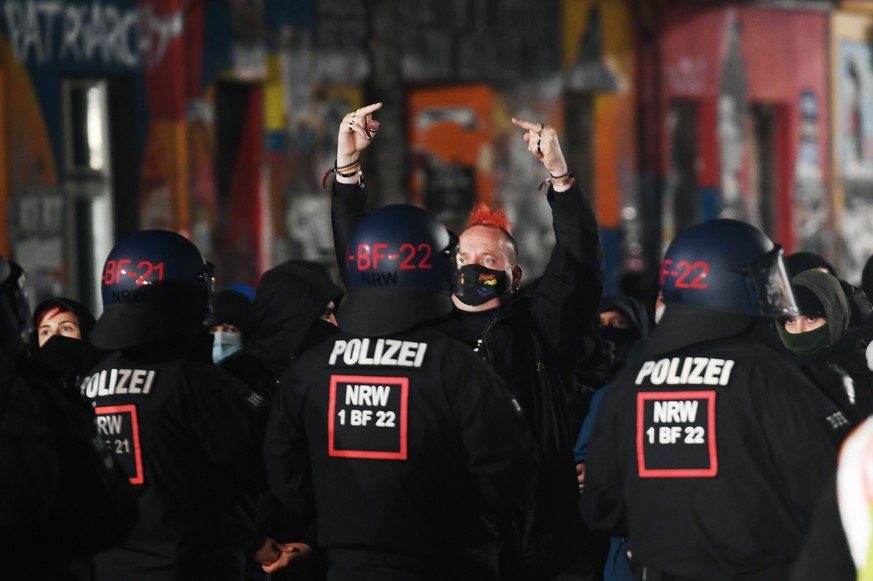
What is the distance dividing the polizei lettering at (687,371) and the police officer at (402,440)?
0.44 meters

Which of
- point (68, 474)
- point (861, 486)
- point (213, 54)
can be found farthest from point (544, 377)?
point (213, 54)

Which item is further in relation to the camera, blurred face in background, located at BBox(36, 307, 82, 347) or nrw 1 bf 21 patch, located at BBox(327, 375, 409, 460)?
blurred face in background, located at BBox(36, 307, 82, 347)

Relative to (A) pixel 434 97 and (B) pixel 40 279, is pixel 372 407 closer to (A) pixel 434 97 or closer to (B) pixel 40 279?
(B) pixel 40 279

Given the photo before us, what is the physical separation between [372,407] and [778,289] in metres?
1.21

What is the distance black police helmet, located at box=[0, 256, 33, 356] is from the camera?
4.09m

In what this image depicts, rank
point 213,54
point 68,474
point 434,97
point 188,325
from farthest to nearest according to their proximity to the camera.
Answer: point 434,97, point 213,54, point 188,325, point 68,474

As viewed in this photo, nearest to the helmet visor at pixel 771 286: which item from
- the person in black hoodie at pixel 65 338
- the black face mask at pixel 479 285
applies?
the black face mask at pixel 479 285

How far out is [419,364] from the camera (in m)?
5.16

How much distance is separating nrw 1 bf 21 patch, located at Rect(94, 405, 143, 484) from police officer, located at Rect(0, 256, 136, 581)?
109 centimetres

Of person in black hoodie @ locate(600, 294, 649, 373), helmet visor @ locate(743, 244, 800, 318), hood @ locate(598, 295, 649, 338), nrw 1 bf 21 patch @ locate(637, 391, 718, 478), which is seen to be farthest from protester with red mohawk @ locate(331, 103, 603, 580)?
hood @ locate(598, 295, 649, 338)

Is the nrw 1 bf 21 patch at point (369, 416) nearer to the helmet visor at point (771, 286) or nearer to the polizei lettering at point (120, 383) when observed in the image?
the polizei lettering at point (120, 383)

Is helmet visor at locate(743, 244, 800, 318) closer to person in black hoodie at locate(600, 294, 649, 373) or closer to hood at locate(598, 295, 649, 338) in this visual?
person in black hoodie at locate(600, 294, 649, 373)

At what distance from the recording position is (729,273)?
5.01m

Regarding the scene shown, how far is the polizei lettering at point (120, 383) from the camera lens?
18.0ft
